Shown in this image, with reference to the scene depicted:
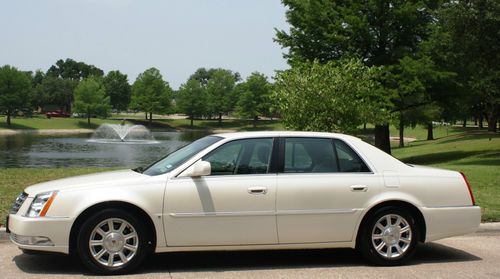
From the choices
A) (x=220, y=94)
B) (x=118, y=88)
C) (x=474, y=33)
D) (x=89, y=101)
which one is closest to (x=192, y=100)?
(x=220, y=94)

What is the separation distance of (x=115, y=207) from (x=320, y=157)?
2419mm

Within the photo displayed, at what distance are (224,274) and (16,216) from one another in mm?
2318

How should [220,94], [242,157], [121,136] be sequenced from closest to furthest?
1. [242,157]
2. [121,136]
3. [220,94]

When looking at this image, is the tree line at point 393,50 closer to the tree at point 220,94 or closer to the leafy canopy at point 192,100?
the leafy canopy at point 192,100

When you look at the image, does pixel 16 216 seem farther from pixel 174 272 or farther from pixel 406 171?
pixel 406 171

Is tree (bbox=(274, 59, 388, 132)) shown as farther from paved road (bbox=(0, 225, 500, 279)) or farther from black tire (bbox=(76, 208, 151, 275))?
black tire (bbox=(76, 208, 151, 275))

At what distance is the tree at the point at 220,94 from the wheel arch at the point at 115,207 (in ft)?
341

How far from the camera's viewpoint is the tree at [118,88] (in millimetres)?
134250

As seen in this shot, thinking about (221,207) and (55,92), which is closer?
(221,207)

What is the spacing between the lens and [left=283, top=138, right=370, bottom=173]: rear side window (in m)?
6.46

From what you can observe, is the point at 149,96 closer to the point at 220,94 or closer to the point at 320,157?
the point at 220,94

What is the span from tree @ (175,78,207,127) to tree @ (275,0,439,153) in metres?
78.3

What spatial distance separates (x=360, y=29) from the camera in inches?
1063

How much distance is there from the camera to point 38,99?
127 m
